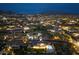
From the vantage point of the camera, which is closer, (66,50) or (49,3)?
(66,50)

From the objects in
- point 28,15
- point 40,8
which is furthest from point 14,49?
point 40,8

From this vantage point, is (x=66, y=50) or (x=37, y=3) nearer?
(x=66, y=50)

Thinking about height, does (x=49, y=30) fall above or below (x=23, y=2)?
below

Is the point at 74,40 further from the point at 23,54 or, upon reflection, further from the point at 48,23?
the point at 23,54

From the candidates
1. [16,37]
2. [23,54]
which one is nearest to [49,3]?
[16,37]
